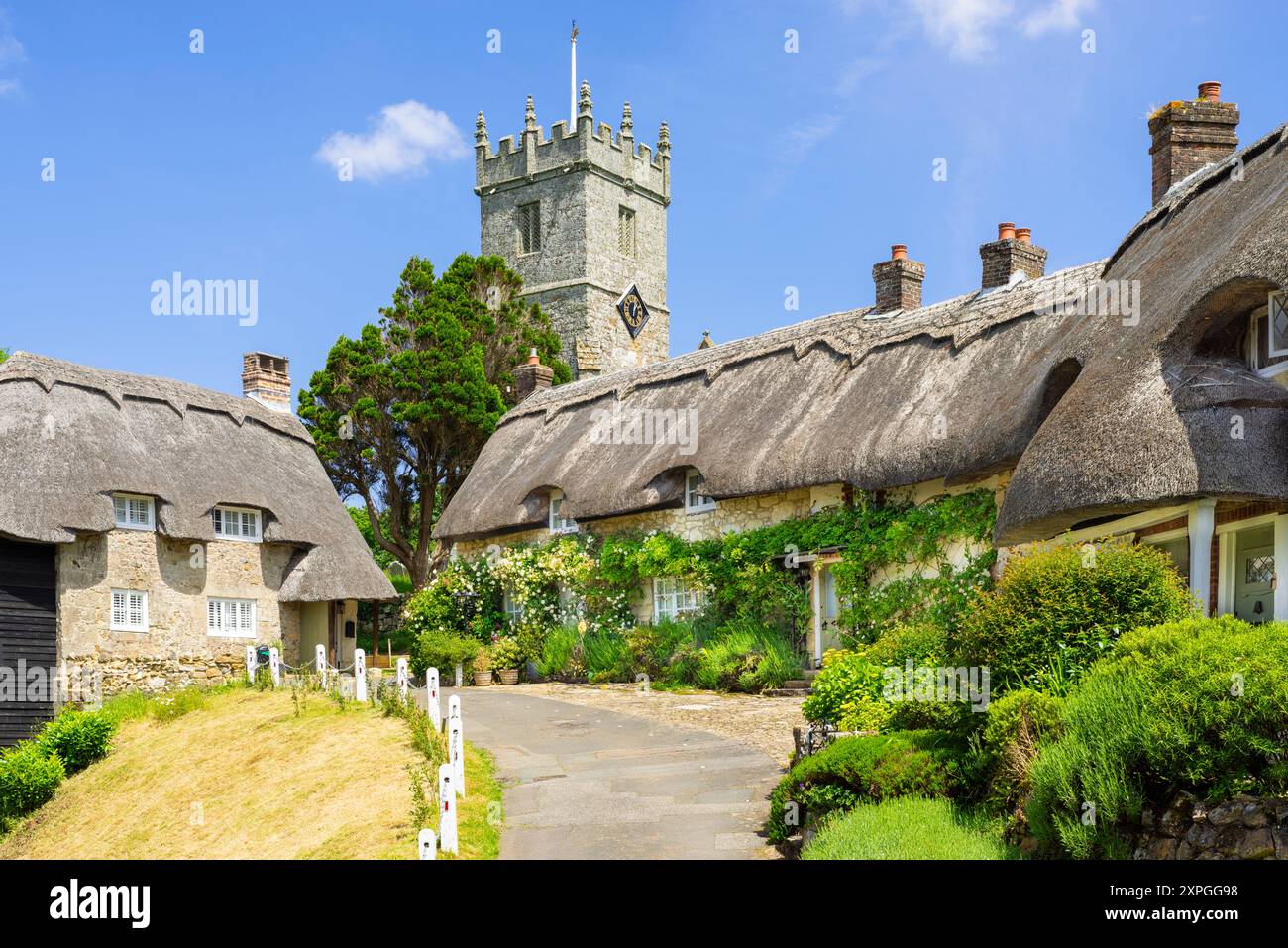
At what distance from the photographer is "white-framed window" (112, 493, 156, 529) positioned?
23516 millimetres

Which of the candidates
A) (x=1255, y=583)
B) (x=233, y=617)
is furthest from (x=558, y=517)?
(x=1255, y=583)

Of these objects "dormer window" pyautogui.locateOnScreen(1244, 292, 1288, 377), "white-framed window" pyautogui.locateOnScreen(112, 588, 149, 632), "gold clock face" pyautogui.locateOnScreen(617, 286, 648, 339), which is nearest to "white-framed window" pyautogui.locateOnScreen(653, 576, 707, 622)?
"white-framed window" pyautogui.locateOnScreen(112, 588, 149, 632)

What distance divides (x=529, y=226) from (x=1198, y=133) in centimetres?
3929

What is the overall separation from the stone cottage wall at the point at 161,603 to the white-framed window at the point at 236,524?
20cm

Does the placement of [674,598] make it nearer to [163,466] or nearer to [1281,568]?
[163,466]

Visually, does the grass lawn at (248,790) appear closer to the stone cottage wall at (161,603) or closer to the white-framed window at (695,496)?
the stone cottage wall at (161,603)

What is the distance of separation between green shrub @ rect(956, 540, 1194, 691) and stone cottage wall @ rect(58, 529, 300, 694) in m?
18.1

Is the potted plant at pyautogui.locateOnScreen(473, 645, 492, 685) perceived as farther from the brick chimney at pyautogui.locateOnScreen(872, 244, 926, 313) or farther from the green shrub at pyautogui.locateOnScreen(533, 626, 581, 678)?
the brick chimney at pyautogui.locateOnScreen(872, 244, 926, 313)

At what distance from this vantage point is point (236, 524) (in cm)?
2564

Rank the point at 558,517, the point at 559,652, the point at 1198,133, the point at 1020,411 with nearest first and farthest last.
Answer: the point at 1020,411 → the point at 1198,133 → the point at 559,652 → the point at 558,517

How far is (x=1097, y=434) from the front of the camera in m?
11.7
